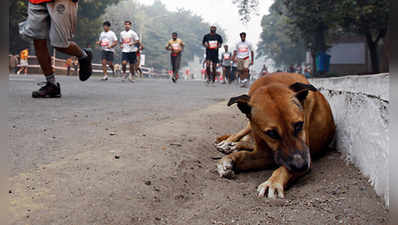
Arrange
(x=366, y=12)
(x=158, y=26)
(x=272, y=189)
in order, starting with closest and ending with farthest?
(x=272, y=189) < (x=366, y=12) < (x=158, y=26)

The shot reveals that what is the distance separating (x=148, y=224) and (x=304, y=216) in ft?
2.74

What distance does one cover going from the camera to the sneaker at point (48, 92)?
17.4 feet

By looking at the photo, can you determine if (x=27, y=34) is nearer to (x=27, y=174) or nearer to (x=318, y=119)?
(x=27, y=174)

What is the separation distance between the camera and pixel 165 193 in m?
2.09

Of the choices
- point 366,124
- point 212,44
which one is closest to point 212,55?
point 212,44

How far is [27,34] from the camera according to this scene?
4809 millimetres

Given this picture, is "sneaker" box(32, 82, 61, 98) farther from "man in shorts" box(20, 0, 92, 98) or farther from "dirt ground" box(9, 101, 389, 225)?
"dirt ground" box(9, 101, 389, 225)

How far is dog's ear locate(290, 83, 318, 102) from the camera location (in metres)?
2.61

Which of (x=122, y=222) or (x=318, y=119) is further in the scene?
(x=318, y=119)

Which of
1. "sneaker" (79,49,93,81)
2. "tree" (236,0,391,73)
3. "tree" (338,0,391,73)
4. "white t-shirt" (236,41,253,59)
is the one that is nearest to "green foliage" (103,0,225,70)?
"tree" (236,0,391,73)

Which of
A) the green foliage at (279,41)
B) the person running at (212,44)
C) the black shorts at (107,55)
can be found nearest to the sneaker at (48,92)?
the black shorts at (107,55)

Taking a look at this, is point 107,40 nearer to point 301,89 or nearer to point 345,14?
point 345,14

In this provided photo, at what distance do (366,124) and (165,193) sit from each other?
1.48m

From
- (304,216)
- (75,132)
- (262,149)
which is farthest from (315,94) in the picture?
(75,132)
